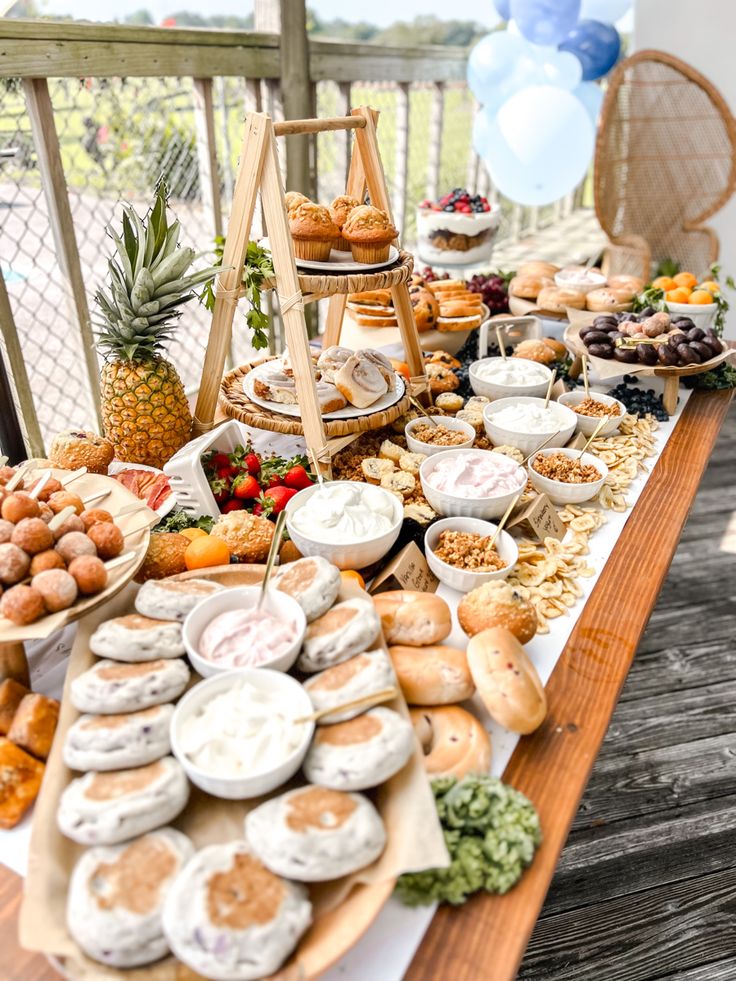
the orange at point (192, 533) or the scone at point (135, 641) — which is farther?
the orange at point (192, 533)

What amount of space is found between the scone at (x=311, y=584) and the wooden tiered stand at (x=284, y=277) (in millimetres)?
459

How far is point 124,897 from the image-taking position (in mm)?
805

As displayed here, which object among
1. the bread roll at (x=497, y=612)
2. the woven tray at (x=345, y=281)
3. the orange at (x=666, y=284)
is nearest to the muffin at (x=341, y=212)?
the woven tray at (x=345, y=281)

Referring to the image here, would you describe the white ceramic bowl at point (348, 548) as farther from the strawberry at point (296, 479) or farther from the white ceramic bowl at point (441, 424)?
the white ceramic bowl at point (441, 424)

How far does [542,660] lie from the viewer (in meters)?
1.35

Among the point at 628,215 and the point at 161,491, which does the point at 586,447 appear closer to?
the point at 161,491

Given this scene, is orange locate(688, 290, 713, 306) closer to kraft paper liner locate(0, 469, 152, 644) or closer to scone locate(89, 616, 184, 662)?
kraft paper liner locate(0, 469, 152, 644)

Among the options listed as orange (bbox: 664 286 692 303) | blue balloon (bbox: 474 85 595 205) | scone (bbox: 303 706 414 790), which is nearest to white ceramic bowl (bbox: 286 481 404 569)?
scone (bbox: 303 706 414 790)

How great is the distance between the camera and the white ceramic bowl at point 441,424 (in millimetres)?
1867

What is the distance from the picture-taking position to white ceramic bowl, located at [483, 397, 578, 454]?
1926 millimetres

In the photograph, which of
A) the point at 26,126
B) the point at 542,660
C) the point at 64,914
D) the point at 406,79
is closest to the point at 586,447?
the point at 542,660

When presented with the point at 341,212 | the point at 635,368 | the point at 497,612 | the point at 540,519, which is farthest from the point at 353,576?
the point at 635,368

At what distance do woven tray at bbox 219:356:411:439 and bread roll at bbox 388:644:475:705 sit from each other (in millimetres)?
718

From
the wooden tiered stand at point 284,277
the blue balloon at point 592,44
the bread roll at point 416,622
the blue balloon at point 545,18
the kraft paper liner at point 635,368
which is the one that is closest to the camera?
the bread roll at point 416,622
